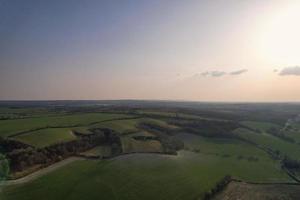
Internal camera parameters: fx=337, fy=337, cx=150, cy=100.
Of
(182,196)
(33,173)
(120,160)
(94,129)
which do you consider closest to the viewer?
(182,196)

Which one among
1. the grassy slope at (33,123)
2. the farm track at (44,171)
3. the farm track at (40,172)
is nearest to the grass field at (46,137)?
the grassy slope at (33,123)

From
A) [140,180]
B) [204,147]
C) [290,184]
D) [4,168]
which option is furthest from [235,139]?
[4,168]

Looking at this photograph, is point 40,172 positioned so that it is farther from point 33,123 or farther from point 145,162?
point 33,123

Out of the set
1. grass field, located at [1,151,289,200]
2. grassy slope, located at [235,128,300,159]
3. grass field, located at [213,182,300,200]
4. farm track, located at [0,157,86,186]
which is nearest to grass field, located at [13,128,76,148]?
farm track, located at [0,157,86,186]

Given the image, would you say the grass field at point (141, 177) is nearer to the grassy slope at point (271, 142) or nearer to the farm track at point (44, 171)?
the farm track at point (44, 171)

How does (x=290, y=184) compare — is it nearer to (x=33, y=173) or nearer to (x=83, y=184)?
(x=83, y=184)
